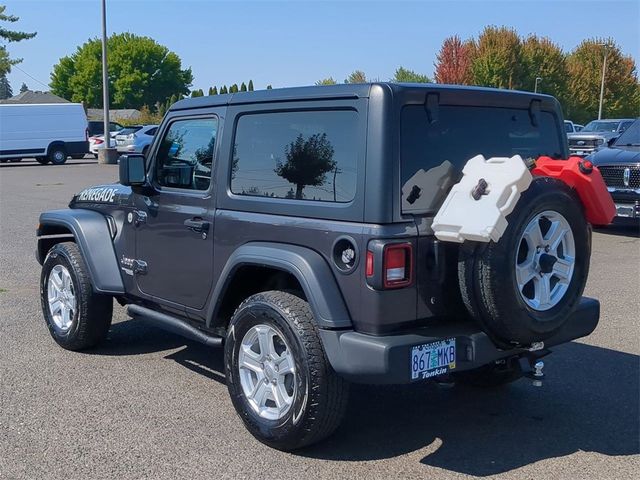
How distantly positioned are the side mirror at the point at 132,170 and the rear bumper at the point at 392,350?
202cm

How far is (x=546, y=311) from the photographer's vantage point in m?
3.89

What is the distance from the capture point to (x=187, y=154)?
497 centimetres

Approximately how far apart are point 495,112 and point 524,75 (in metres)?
62.0

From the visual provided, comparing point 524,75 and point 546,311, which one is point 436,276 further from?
point 524,75

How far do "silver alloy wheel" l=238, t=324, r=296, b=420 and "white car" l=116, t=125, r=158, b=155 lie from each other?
2414 cm

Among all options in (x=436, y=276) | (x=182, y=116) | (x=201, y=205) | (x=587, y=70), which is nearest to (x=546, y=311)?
(x=436, y=276)

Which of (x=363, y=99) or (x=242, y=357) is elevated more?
(x=363, y=99)

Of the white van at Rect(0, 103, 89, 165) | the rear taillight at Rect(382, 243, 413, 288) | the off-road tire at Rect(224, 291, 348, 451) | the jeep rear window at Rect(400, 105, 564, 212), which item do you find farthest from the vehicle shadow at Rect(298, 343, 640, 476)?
the white van at Rect(0, 103, 89, 165)

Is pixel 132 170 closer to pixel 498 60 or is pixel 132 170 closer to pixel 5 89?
pixel 498 60

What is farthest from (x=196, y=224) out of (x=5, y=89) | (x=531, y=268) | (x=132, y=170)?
(x=5, y=89)

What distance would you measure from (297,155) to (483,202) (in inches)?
44.1

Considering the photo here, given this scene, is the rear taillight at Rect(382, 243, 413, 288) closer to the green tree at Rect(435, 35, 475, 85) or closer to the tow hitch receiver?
the tow hitch receiver

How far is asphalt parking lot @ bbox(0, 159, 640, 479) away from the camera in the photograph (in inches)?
153

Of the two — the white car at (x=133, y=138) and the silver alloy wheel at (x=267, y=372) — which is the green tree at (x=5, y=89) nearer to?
the white car at (x=133, y=138)
